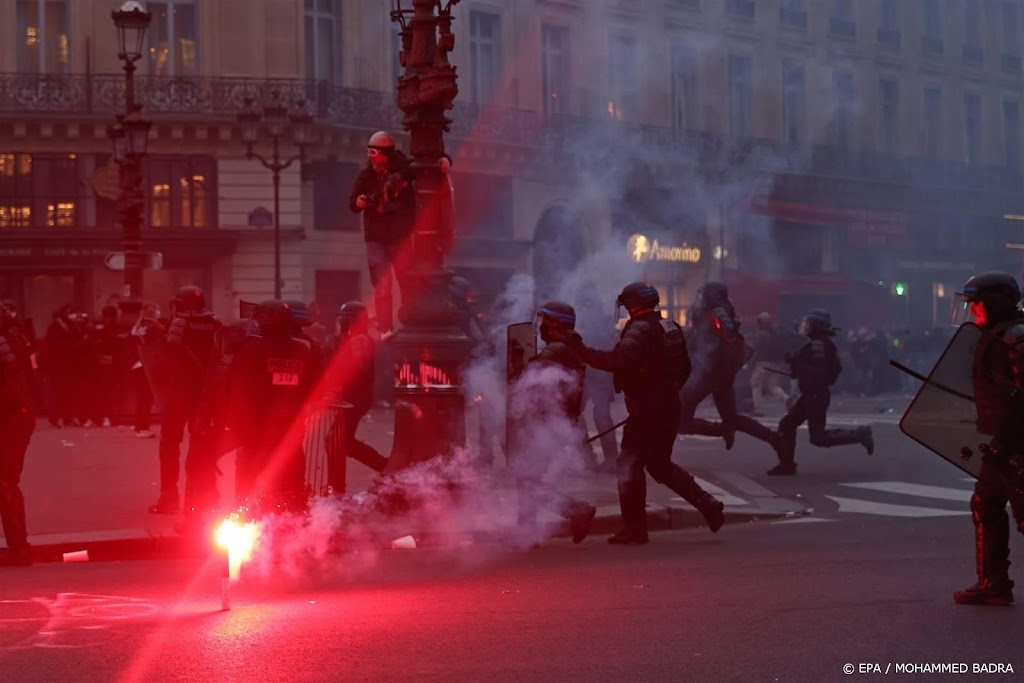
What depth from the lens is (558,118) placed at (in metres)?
22.7

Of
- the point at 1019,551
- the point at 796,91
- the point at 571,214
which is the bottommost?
the point at 1019,551

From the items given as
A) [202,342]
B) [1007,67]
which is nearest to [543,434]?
[202,342]

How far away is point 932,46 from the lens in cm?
2367

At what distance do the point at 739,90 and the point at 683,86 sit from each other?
31.7 inches

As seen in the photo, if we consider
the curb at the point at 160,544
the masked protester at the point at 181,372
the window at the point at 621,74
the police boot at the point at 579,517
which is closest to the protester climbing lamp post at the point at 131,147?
the window at the point at 621,74

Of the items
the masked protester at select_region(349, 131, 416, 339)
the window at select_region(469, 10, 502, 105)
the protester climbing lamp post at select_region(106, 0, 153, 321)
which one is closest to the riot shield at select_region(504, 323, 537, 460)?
the masked protester at select_region(349, 131, 416, 339)

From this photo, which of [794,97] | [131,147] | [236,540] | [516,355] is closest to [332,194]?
[794,97]

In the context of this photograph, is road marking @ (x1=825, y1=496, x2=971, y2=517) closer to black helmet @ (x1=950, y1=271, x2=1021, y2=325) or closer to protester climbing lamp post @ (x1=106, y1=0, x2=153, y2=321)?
black helmet @ (x1=950, y1=271, x2=1021, y2=325)

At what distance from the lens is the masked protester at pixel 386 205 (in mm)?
10719

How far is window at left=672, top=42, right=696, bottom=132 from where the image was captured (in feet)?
70.1

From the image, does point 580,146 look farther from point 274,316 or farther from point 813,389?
point 274,316

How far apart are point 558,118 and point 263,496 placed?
1405cm

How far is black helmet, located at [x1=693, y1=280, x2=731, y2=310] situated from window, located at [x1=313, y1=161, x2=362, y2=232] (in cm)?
1843

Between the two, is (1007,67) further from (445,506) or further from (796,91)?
(445,506)
